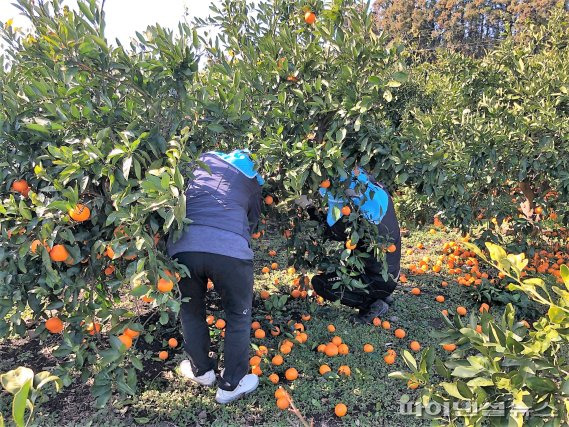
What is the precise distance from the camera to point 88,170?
1959 millimetres

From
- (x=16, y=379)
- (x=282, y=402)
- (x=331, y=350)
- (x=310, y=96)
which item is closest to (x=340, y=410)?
(x=282, y=402)

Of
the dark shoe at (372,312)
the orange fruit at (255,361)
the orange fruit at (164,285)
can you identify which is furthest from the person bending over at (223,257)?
the dark shoe at (372,312)

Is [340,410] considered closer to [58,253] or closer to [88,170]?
[58,253]

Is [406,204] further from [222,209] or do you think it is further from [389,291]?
[222,209]

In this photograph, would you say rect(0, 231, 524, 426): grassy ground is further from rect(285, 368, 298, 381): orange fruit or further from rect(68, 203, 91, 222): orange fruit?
rect(68, 203, 91, 222): orange fruit

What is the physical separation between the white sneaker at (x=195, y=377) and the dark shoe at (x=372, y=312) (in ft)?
4.45

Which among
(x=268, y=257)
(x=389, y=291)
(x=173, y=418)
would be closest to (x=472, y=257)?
(x=389, y=291)

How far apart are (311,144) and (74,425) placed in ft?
6.95

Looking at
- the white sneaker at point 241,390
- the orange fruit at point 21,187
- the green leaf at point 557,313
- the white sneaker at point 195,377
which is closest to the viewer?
the green leaf at point 557,313

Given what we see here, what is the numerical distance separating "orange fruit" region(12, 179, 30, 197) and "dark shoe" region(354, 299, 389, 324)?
2.52m

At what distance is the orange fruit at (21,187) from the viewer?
2021mm

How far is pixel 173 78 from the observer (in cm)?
207

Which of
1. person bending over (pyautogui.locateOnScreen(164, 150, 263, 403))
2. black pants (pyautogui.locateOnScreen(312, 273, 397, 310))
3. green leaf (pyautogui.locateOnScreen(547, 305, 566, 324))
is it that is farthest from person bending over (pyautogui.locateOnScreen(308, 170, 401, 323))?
green leaf (pyautogui.locateOnScreen(547, 305, 566, 324))

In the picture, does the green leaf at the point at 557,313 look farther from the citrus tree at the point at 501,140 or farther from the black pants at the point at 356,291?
the black pants at the point at 356,291
